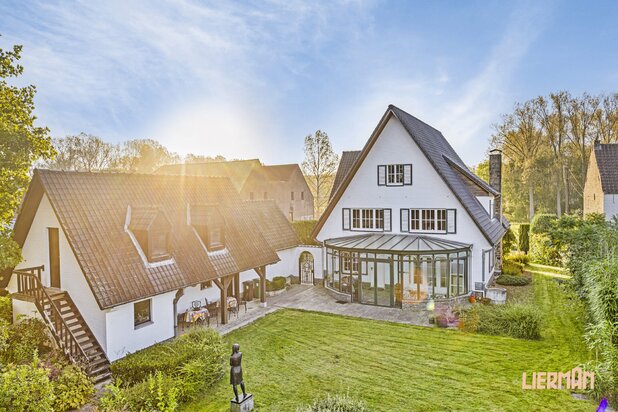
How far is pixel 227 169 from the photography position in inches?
1864

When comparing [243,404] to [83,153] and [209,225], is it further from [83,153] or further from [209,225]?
[83,153]

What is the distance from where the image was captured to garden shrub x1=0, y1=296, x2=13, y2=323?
12.0 meters

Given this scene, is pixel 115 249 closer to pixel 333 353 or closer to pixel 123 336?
pixel 123 336

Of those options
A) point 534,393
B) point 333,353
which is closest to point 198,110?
point 333,353

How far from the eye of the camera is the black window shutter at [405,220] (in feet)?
62.3

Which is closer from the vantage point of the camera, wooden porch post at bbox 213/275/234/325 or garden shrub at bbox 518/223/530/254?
wooden porch post at bbox 213/275/234/325

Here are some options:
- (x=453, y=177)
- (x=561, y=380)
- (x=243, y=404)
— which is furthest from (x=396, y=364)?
(x=453, y=177)

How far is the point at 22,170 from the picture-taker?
10.7 metres

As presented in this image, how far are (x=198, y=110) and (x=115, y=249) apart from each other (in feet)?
26.9

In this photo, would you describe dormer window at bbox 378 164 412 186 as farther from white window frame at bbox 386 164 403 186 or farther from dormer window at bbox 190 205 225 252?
dormer window at bbox 190 205 225 252

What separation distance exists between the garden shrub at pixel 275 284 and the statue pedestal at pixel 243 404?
35.9 ft

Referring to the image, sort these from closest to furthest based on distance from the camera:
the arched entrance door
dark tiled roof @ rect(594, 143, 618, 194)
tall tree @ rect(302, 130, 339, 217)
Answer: the arched entrance door → dark tiled roof @ rect(594, 143, 618, 194) → tall tree @ rect(302, 130, 339, 217)

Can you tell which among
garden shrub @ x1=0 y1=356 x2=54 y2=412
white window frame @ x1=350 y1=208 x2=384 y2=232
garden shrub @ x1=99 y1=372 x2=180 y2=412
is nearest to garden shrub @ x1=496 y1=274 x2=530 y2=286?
white window frame @ x1=350 y1=208 x2=384 y2=232

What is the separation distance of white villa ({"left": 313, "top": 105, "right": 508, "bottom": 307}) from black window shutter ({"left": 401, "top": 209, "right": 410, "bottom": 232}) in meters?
0.05
